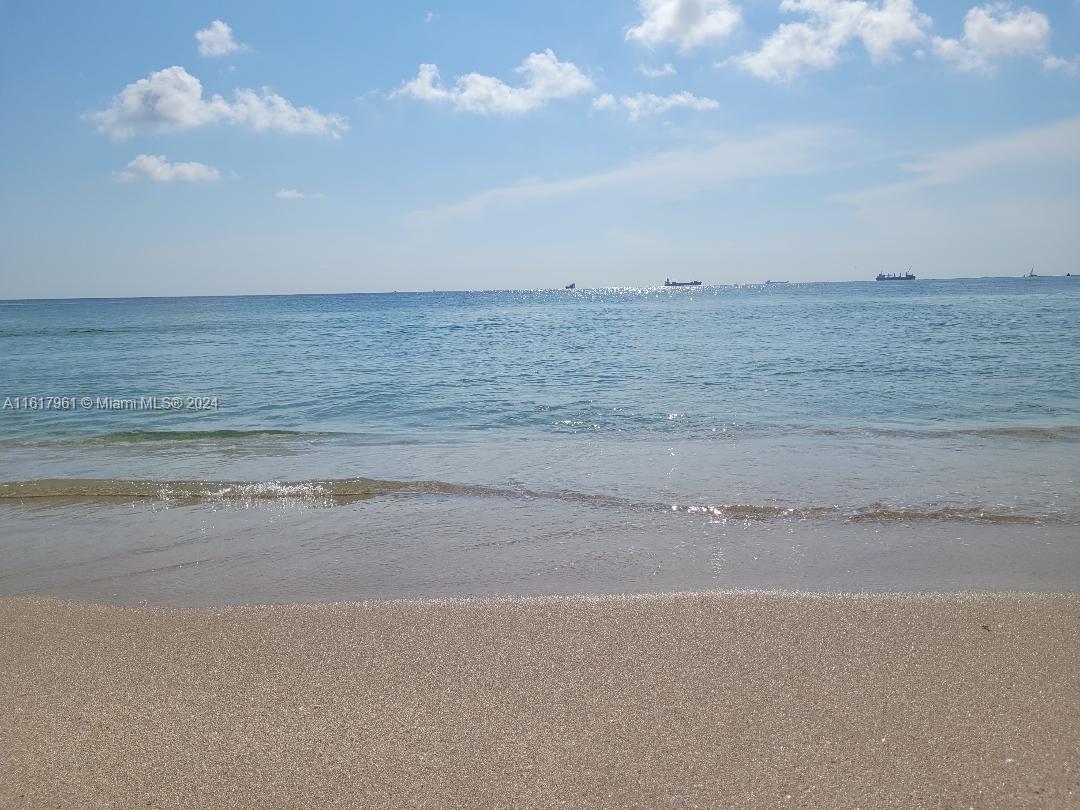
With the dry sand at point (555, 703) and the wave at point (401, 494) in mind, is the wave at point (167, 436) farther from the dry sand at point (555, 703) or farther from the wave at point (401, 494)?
the dry sand at point (555, 703)

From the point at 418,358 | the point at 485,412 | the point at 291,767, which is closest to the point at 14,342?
the point at 418,358

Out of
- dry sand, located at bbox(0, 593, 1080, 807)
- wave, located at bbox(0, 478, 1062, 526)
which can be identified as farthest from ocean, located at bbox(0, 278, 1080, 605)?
dry sand, located at bbox(0, 593, 1080, 807)

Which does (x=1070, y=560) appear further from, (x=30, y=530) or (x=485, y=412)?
(x=485, y=412)

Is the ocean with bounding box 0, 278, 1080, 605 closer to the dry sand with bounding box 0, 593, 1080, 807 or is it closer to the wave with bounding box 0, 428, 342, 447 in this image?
the wave with bounding box 0, 428, 342, 447

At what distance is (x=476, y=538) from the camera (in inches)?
293
